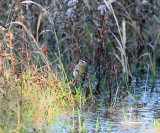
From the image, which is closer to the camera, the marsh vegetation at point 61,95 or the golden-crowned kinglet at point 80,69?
the marsh vegetation at point 61,95

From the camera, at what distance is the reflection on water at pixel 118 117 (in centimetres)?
333

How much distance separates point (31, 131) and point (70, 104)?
103 cm

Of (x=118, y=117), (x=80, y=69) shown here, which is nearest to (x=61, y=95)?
(x=80, y=69)

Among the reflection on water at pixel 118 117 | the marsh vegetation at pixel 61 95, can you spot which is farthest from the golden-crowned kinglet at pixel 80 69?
the reflection on water at pixel 118 117

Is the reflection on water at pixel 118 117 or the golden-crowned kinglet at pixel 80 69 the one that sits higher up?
Answer: the golden-crowned kinglet at pixel 80 69

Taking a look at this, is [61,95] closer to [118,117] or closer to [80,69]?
[80,69]

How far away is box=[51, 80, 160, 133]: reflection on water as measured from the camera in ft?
10.9

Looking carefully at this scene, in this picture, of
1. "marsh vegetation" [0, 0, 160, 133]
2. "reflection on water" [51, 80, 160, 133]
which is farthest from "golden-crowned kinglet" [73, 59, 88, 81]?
"reflection on water" [51, 80, 160, 133]

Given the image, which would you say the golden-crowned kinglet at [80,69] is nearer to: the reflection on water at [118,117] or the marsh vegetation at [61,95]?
the marsh vegetation at [61,95]

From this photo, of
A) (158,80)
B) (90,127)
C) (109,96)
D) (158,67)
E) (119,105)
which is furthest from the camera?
(158,67)

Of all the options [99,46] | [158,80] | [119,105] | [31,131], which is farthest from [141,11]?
[31,131]

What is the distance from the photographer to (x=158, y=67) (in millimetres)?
6969

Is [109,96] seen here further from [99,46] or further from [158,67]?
[158,67]

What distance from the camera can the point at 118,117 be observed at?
3.79 metres
